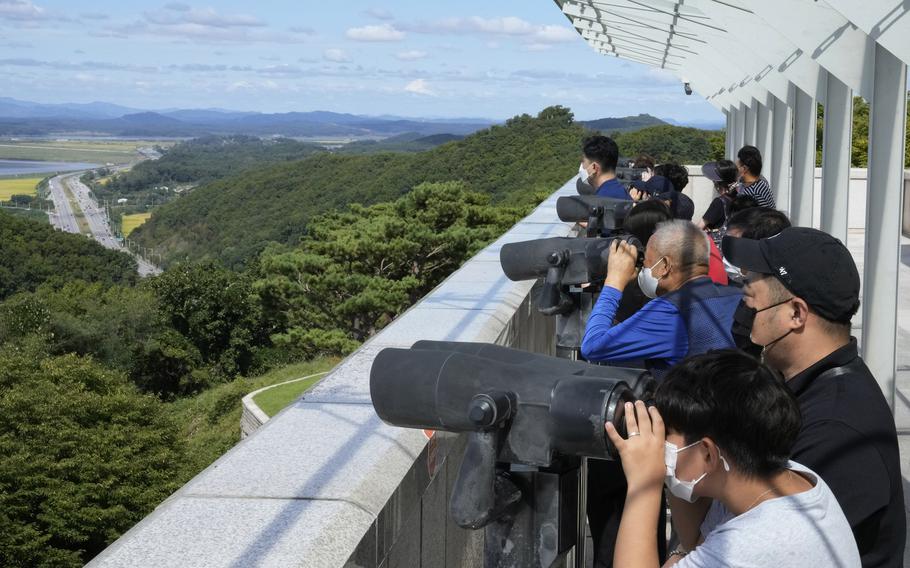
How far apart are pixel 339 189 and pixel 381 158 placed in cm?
534

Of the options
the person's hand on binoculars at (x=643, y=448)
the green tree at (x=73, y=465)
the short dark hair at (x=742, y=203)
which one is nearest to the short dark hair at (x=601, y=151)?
the short dark hair at (x=742, y=203)

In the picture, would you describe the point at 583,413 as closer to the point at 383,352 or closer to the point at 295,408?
the point at 383,352

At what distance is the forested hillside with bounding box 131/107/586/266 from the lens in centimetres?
6994

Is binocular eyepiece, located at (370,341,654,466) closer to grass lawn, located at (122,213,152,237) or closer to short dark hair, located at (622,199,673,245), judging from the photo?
short dark hair, located at (622,199,673,245)

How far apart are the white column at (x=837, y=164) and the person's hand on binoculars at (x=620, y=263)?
5.38m

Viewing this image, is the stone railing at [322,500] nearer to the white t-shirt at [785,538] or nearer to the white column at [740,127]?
the white t-shirt at [785,538]

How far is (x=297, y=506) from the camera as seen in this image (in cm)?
218

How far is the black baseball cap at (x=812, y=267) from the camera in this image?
2385 millimetres

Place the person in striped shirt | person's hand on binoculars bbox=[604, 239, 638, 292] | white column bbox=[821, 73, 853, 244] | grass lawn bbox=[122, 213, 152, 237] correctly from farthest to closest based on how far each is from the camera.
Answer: grass lawn bbox=[122, 213, 152, 237], white column bbox=[821, 73, 853, 244], the person in striped shirt, person's hand on binoculars bbox=[604, 239, 638, 292]

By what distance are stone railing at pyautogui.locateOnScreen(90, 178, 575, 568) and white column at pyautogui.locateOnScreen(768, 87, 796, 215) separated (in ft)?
34.5

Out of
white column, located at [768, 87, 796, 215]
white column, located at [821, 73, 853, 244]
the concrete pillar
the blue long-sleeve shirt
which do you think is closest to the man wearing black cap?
the blue long-sleeve shirt

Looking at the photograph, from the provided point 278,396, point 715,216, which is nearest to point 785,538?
point 715,216

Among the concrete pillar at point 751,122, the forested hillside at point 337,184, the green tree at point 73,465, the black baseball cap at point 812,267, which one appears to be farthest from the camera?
the forested hillside at point 337,184

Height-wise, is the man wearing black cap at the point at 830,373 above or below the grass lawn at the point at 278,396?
above
